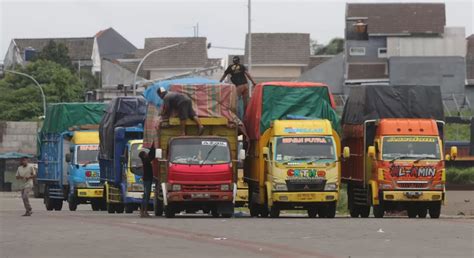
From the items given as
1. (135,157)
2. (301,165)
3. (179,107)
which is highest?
(179,107)

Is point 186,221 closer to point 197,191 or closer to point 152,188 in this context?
point 197,191

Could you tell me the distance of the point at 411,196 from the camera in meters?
31.9

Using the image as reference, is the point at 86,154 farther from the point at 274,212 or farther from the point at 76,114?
the point at 274,212

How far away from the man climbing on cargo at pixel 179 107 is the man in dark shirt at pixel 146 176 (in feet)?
3.61

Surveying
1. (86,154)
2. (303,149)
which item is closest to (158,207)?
(303,149)

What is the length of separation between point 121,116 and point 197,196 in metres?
9.09

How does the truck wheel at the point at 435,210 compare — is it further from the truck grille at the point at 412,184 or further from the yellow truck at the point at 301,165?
the yellow truck at the point at 301,165

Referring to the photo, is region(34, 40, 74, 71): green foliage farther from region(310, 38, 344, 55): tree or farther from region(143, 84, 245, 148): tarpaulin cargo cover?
region(143, 84, 245, 148): tarpaulin cargo cover

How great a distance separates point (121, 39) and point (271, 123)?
4660 inches

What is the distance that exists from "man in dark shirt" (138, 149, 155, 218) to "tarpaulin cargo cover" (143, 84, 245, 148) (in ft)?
1.90

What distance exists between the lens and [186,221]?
28.3 metres

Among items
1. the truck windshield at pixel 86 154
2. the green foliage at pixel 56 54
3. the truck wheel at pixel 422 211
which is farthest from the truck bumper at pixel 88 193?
the green foliage at pixel 56 54

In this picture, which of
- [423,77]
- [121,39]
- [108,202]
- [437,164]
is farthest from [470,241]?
[121,39]

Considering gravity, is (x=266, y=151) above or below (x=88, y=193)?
above
